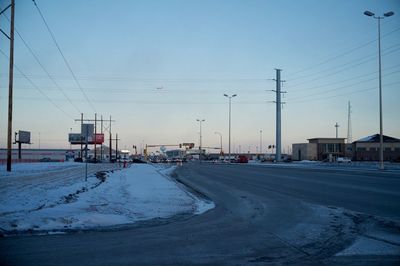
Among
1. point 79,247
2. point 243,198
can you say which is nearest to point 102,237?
point 79,247

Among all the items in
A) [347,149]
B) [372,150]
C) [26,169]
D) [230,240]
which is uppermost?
[347,149]

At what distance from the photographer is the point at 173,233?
10234 mm

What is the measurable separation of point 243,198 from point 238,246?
9.92 meters

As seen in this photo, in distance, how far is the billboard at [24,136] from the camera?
389 feet

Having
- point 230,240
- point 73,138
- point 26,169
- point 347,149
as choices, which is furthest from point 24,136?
point 230,240

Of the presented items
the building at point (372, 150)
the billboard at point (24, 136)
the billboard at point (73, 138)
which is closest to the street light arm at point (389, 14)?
the building at point (372, 150)

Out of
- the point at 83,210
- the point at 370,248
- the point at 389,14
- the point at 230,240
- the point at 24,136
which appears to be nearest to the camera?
the point at 370,248

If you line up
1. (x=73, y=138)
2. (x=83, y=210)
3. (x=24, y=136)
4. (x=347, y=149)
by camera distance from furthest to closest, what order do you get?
(x=73, y=138), (x=347, y=149), (x=24, y=136), (x=83, y=210)

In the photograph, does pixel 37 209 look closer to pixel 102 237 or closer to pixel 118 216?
pixel 118 216

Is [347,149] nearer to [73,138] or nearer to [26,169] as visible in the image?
[26,169]

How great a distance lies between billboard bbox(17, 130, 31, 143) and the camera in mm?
118675

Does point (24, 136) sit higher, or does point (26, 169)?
point (24, 136)

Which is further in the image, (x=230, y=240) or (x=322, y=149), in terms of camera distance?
(x=322, y=149)

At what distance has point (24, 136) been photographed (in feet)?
398
